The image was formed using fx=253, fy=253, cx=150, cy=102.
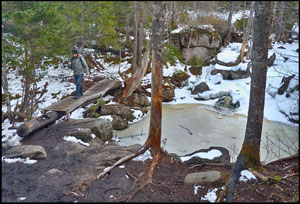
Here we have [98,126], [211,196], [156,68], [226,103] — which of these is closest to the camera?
[211,196]

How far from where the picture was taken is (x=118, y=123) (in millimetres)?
10898

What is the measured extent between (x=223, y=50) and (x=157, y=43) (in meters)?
16.0

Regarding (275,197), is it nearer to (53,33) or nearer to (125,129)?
(53,33)

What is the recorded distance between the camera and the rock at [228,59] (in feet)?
57.3

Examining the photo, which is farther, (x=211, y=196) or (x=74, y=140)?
(x=74, y=140)

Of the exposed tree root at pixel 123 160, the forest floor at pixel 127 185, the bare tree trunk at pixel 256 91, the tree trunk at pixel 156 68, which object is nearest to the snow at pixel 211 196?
the forest floor at pixel 127 185

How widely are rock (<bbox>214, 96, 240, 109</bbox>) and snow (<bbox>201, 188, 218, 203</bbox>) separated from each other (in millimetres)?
10729

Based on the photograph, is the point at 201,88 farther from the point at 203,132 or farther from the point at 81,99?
the point at 81,99

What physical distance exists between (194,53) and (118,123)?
10.8 m

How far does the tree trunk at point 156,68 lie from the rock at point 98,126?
2.45 metres

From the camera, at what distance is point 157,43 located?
5.36 m

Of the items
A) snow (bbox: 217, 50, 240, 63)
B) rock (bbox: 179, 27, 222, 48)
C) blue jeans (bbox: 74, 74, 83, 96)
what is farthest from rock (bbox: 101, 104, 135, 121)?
rock (bbox: 179, 27, 222, 48)

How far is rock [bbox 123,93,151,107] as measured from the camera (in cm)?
1315

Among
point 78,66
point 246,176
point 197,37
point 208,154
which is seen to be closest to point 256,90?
point 246,176
